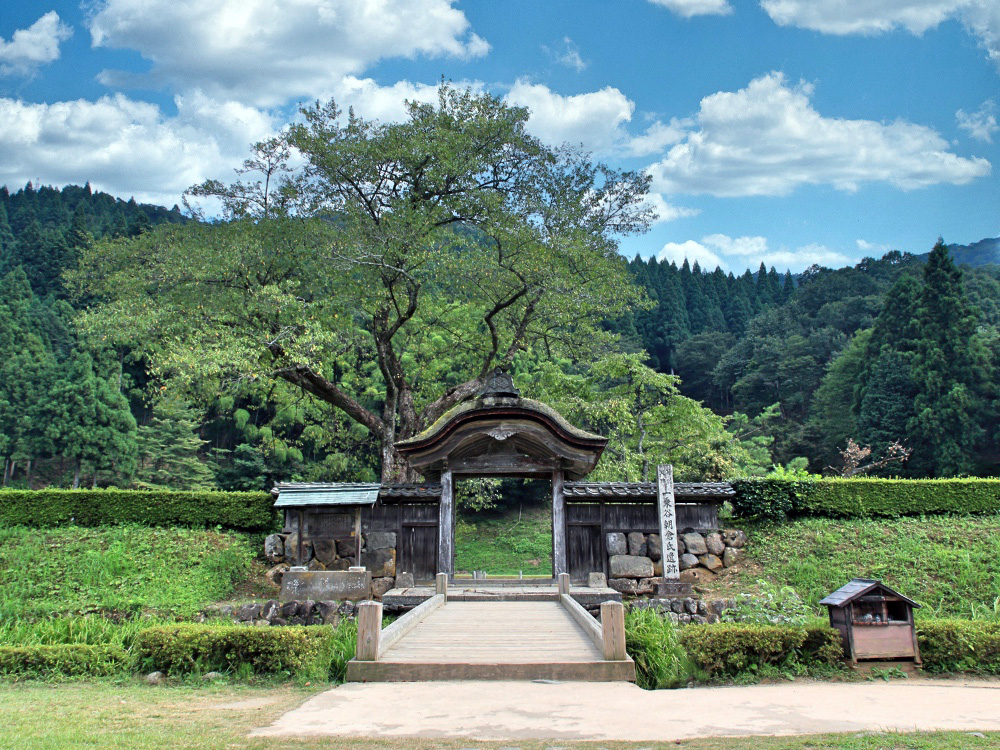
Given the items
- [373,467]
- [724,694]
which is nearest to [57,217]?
[373,467]

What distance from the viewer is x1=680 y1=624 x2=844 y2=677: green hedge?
7.70 metres

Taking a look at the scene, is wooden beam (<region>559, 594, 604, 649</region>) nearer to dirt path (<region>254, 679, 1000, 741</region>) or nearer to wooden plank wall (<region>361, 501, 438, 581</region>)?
dirt path (<region>254, 679, 1000, 741</region>)

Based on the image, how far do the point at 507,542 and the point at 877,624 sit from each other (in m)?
28.5

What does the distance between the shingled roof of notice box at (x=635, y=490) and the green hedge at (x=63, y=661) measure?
828 cm

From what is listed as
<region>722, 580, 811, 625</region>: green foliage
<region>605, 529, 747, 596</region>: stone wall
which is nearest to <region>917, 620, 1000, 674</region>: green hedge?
<region>722, 580, 811, 625</region>: green foliage

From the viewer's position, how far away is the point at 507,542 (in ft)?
117

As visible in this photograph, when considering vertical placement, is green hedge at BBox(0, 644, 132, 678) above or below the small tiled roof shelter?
below

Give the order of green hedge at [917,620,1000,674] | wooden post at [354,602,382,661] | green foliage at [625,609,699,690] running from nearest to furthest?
wooden post at [354,602,382,661] → green foliage at [625,609,699,690] → green hedge at [917,620,1000,674]

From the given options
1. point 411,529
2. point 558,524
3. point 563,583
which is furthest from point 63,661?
A: point 558,524

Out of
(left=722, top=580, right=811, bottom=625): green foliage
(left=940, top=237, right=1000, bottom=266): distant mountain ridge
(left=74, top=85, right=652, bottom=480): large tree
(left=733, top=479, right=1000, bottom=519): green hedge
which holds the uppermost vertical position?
(left=940, top=237, right=1000, bottom=266): distant mountain ridge

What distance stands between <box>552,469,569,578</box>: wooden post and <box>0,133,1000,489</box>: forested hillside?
5356mm

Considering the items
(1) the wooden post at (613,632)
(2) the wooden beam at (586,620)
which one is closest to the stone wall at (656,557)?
(2) the wooden beam at (586,620)

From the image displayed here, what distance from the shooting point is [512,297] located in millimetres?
18719

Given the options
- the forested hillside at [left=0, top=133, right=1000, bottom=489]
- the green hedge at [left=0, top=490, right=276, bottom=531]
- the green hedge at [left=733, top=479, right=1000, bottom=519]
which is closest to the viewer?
the green hedge at [left=733, top=479, right=1000, bottom=519]
